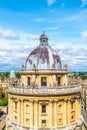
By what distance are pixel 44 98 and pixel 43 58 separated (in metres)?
7.20

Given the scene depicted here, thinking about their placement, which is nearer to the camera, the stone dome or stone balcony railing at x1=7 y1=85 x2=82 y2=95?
stone balcony railing at x1=7 y1=85 x2=82 y2=95

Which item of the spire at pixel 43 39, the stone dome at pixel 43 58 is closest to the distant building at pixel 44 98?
the stone dome at pixel 43 58

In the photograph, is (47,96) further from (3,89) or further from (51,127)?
(3,89)

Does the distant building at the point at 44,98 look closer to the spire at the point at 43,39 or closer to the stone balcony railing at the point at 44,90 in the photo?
the stone balcony railing at the point at 44,90

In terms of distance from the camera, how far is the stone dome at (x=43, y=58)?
126 ft

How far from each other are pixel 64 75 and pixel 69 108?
19.1ft

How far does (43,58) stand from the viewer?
38875 millimetres

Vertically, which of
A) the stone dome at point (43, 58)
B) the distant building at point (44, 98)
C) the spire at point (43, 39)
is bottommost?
the distant building at point (44, 98)

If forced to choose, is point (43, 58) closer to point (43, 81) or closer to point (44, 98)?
point (43, 81)

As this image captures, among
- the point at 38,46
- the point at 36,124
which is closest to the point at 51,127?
the point at 36,124

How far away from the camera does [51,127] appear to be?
35969 millimetres

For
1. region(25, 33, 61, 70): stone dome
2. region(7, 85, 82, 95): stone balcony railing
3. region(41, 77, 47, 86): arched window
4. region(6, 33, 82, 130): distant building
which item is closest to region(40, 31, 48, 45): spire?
region(25, 33, 61, 70): stone dome

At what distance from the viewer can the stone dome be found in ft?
126

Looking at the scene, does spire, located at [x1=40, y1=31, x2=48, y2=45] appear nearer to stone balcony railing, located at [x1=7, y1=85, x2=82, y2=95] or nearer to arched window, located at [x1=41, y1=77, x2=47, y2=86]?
arched window, located at [x1=41, y1=77, x2=47, y2=86]
